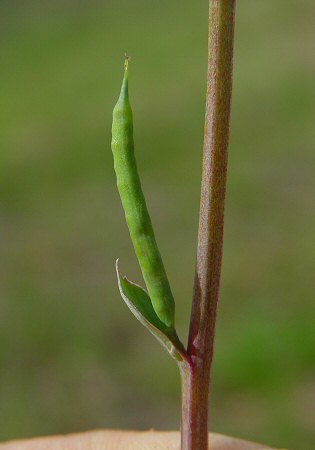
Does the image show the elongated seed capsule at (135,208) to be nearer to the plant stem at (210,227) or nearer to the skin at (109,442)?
the plant stem at (210,227)

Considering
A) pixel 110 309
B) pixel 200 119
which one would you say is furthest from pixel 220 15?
pixel 200 119

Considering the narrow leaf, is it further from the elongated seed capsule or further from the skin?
the skin

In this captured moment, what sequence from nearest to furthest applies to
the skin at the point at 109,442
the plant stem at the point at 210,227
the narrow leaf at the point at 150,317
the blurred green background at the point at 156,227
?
1. the plant stem at the point at 210,227
2. the narrow leaf at the point at 150,317
3. the skin at the point at 109,442
4. the blurred green background at the point at 156,227

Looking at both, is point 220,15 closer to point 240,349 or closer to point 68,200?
point 240,349

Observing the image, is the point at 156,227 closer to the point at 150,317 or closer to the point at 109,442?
the point at 109,442

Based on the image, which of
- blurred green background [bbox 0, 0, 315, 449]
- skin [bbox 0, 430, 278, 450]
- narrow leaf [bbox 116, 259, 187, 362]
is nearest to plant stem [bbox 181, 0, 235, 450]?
narrow leaf [bbox 116, 259, 187, 362]

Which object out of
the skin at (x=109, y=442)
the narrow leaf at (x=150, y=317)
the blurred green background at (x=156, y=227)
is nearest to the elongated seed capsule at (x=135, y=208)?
the narrow leaf at (x=150, y=317)
